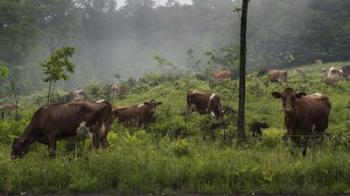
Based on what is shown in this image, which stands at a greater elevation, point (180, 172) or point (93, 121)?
point (93, 121)

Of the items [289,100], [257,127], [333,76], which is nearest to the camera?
[289,100]

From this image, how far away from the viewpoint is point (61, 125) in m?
13.7

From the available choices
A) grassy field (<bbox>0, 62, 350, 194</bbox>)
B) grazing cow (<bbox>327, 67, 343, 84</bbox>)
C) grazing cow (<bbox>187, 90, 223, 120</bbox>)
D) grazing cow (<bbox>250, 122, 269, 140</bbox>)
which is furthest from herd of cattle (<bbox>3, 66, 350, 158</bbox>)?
grazing cow (<bbox>327, 67, 343, 84</bbox>)

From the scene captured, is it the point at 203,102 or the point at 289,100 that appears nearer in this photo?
the point at 289,100

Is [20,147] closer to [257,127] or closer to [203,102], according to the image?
[257,127]

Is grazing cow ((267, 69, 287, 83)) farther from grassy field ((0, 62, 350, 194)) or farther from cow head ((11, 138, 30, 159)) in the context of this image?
cow head ((11, 138, 30, 159))

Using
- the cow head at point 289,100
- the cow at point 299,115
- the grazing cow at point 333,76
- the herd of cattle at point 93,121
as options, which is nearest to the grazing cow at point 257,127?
the herd of cattle at point 93,121

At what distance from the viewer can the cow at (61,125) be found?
13.6 m

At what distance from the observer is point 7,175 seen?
10.4 m

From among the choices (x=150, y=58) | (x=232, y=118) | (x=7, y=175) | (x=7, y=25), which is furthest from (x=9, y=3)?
(x=7, y=175)

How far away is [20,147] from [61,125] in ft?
3.95

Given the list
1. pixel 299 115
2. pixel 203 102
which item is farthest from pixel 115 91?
pixel 299 115

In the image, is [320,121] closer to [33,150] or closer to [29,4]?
[33,150]

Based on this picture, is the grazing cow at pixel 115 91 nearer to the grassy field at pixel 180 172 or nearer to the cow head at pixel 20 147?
the cow head at pixel 20 147
